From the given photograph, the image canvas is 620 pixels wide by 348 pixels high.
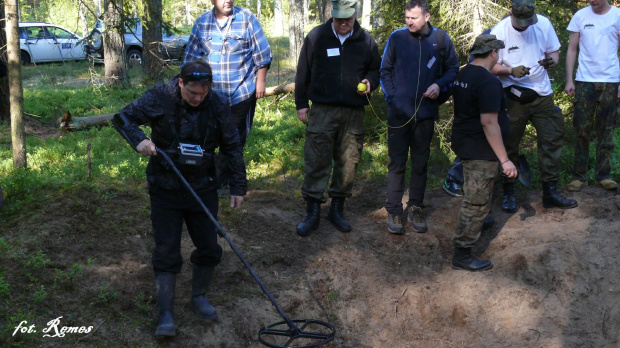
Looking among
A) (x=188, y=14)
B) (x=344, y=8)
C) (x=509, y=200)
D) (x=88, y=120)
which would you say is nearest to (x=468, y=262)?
(x=509, y=200)

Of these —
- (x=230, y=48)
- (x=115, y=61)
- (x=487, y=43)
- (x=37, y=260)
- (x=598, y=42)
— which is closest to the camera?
(x=37, y=260)

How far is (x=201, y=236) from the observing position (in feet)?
14.5

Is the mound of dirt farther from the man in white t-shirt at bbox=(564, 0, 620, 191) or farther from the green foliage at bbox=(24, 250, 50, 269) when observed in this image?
the man in white t-shirt at bbox=(564, 0, 620, 191)

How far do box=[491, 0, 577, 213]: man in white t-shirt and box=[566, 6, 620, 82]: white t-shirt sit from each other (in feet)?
2.04

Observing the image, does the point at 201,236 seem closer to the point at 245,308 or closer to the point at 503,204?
the point at 245,308

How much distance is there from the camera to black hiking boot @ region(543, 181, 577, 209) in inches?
255

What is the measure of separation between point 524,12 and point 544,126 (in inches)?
52.4

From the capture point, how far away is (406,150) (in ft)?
19.9

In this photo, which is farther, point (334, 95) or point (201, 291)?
point (334, 95)

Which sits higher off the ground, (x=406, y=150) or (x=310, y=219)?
(x=406, y=150)

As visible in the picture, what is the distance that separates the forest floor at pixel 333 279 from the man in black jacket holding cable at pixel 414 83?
104 centimetres

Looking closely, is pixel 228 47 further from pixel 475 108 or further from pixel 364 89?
pixel 475 108

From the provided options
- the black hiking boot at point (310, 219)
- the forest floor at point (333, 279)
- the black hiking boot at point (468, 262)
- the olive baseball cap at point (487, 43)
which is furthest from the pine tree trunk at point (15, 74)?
the black hiking boot at point (468, 262)

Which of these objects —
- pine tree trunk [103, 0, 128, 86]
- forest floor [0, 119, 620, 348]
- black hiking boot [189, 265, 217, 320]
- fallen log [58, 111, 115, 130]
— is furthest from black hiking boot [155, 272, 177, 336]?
pine tree trunk [103, 0, 128, 86]
